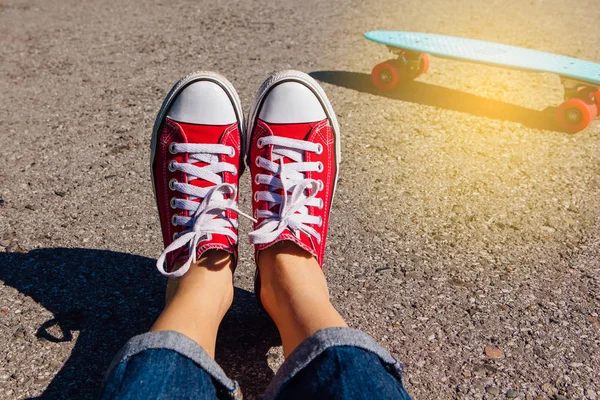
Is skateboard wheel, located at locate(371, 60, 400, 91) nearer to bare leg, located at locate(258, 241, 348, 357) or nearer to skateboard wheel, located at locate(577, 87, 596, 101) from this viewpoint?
skateboard wheel, located at locate(577, 87, 596, 101)

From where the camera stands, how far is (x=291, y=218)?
1.71 meters

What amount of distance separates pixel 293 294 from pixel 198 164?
1.99 feet

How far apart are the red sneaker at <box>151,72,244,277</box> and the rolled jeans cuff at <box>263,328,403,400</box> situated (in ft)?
1.56

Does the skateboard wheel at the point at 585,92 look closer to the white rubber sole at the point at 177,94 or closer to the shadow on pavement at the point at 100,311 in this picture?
the white rubber sole at the point at 177,94

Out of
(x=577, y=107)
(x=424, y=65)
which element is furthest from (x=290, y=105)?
(x=424, y=65)

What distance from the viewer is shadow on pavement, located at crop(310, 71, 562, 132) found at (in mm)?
2961

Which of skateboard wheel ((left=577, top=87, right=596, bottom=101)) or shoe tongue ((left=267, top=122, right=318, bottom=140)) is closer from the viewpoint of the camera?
shoe tongue ((left=267, top=122, right=318, bottom=140))

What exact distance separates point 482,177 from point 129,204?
4.64 feet

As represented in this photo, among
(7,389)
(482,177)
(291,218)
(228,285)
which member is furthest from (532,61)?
(7,389)

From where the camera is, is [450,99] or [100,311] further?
[450,99]

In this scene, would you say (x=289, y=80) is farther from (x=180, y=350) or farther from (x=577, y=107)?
(x=577, y=107)

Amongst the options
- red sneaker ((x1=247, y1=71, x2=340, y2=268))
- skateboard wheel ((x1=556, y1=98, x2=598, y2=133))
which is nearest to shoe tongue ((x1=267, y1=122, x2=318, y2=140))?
red sneaker ((x1=247, y1=71, x2=340, y2=268))

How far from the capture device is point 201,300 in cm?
148

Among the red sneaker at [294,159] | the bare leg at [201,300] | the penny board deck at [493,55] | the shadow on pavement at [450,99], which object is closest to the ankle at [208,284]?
the bare leg at [201,300]
